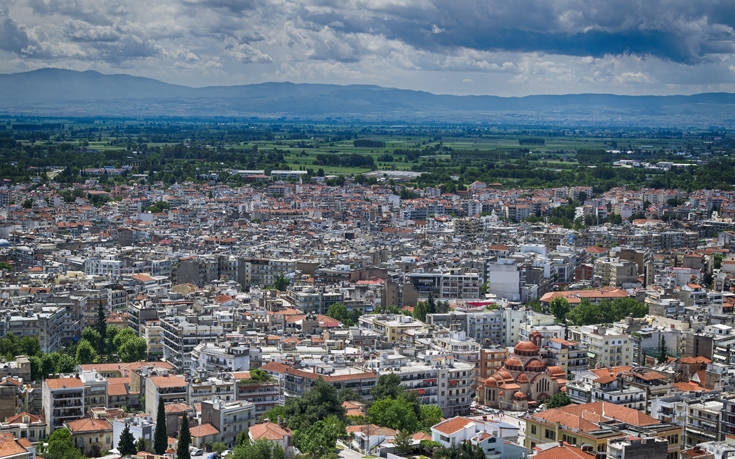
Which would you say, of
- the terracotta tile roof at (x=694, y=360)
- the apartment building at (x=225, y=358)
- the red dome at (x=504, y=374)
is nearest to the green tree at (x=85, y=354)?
the apartment building at (x=225, y=358)

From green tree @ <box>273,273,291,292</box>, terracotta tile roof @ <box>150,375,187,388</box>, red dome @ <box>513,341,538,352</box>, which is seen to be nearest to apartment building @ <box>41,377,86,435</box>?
terracotta tile roof @ <box>150,375,187,388</box>

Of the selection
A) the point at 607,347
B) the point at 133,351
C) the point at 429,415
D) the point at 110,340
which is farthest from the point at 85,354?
the point at 607,347

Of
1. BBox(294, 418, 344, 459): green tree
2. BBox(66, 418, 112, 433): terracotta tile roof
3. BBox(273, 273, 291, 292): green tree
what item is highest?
BBox(294, 418, 344, 459): green tree

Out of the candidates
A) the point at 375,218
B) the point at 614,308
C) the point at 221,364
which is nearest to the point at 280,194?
the point at 375,218

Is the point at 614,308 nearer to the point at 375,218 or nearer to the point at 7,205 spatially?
the point at 375,218

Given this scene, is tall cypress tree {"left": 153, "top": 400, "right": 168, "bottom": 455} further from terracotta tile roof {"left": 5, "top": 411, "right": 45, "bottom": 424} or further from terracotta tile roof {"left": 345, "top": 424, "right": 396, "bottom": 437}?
terracotta tile roof {"left": 345, "top": 424, "right": 396, "bottom": 437}
